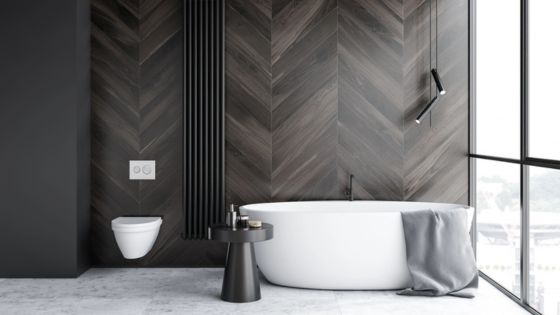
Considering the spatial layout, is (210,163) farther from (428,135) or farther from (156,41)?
(428,135)

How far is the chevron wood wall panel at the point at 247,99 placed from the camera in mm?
5016

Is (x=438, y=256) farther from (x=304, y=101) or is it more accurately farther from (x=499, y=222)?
(x=304, y=101)

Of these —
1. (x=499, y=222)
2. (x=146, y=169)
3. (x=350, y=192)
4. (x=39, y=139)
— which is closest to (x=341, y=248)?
(x=350, y=192)

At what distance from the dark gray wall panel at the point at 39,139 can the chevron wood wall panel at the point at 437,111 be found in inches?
109

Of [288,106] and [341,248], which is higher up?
[288,106]

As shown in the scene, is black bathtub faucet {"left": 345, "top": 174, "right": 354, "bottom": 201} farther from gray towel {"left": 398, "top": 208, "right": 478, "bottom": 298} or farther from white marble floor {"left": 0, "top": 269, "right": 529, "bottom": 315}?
white marble floor {"left": 0, "top": 269, "right": 529, "bottom": 315}

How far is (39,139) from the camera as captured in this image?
456 centimetres

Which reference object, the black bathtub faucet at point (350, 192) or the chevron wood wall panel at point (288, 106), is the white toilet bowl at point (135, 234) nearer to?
the chevron wood wall panel at point (288, 106)

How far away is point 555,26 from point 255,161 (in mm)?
2559

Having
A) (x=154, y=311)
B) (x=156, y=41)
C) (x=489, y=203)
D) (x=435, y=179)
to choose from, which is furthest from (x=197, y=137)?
(x=489, y=203)

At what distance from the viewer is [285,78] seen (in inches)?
198

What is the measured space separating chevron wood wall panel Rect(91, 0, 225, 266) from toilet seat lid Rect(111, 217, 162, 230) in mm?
222

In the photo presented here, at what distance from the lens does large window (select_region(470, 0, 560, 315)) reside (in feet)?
11.4

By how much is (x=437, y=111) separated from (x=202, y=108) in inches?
79.8
